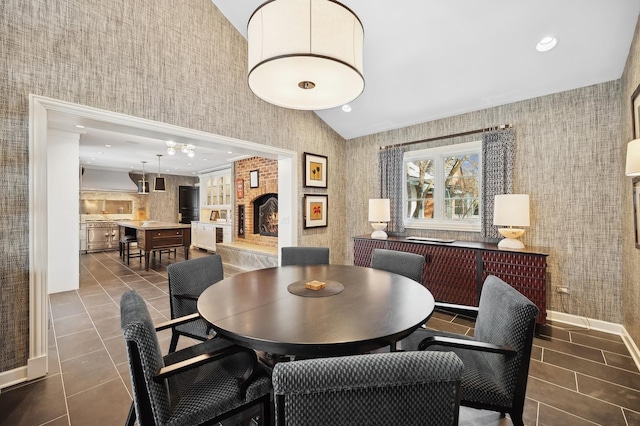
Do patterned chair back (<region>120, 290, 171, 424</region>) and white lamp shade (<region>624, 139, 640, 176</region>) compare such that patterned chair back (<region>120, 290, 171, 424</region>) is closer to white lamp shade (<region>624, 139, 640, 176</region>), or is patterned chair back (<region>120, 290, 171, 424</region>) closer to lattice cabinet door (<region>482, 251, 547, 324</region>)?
white lamp shade (<region>624, 139, 640, 176</region>)

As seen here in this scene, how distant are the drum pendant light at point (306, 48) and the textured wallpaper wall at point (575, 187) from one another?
8.57 ft

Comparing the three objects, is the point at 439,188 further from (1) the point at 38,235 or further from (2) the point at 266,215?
(1) the point at 38,235

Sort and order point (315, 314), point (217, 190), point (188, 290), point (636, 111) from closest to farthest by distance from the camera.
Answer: point (315, 314) < point (188, 290) < point (636, 111) < point (217, 190)

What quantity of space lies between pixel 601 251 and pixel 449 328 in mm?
1675

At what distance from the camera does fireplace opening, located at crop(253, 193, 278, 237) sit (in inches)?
232

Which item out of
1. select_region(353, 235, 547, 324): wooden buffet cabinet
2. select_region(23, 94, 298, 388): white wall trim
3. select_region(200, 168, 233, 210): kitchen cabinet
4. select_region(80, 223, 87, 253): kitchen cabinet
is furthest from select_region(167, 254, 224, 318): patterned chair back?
select_region(80, 223, 87, 253): kitchen cabinet

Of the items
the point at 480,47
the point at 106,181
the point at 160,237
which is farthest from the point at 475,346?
the point at 106,181

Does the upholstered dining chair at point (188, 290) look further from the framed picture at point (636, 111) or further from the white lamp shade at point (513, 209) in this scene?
the framed picture at point (636, 111)

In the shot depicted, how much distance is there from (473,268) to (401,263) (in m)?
1.12

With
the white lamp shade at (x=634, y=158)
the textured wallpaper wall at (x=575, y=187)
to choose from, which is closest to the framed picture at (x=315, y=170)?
the textured wallpaper wall at (x=575, y=187)

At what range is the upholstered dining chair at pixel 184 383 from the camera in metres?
1.04

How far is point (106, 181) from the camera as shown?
27.6 feet

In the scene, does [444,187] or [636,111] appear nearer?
[636,111]

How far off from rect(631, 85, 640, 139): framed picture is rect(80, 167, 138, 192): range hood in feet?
34.6
